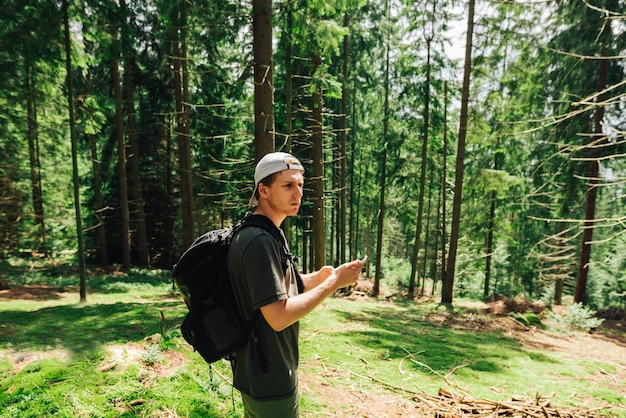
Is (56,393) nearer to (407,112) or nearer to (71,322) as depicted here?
(71,322)

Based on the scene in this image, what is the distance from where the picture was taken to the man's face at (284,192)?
223 cm

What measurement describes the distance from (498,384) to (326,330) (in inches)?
135

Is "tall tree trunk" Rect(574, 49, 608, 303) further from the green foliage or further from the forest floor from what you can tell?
the forest floor

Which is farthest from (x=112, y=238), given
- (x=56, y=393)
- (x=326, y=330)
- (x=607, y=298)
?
(x=607, y=298)

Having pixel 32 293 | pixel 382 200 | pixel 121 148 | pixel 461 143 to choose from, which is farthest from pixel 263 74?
pixel 382 200

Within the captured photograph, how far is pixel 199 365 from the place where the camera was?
4703 mm

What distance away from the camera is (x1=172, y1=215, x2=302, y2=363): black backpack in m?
2.05

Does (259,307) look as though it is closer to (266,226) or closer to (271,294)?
(271,294)

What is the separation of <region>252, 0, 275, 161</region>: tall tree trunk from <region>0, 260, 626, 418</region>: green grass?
3.39 m

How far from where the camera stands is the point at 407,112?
16391mm

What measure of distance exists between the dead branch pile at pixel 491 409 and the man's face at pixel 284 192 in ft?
11.5

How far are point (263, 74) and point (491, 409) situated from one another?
230 inches

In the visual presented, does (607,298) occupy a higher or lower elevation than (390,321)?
lower

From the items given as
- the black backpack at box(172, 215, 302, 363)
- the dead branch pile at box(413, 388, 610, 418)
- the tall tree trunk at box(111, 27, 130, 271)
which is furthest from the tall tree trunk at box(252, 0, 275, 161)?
the tall tree trunk at box(111, 27, 130, 271)
